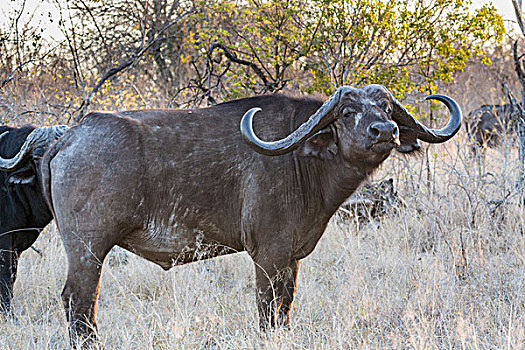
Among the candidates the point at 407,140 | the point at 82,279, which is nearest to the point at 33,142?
the point at 82,279

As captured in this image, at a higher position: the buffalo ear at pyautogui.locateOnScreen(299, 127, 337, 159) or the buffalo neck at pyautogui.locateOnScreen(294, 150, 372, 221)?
the buffalo ear at pyautogui.locateOnScreen(299, 127, 337, 159)

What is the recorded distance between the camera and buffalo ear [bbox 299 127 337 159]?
4188 mm

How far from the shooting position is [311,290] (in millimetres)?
5367

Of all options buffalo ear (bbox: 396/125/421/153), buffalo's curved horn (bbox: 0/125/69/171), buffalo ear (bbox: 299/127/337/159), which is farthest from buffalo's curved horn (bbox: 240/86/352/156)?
buffalo's curved horn (bbox: 0/125/69/171)

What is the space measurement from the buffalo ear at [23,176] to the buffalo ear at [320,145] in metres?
2.55

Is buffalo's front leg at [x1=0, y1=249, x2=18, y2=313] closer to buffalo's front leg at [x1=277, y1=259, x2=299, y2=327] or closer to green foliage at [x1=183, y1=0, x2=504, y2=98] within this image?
buffalo's front leg at [x1=277, y1=259, x2=299, y2=327]

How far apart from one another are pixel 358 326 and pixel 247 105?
1963mm

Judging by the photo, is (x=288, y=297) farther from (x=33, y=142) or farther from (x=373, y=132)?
(x=33, y=142)

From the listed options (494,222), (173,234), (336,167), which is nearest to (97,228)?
(173,234)

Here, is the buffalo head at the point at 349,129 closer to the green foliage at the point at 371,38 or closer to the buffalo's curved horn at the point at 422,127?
the buffalo's curved horn at the point at 422,127

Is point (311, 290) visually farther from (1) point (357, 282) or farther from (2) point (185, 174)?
(2) point (185, 174)

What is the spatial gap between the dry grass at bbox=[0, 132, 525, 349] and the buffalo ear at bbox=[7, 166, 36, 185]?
3.61ft

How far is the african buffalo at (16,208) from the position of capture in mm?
5172

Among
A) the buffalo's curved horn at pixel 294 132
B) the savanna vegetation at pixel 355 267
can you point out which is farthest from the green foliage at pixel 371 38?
the buffalo's curved horn at pixel 294 132
